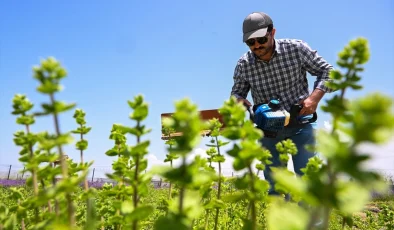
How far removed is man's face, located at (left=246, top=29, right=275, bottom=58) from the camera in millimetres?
4703

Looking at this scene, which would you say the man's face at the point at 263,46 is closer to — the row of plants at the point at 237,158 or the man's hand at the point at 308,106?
the man's hand at the point at 308,106

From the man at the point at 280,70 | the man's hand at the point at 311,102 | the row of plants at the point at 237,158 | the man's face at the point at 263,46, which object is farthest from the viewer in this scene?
the man's face at the point at 263,46

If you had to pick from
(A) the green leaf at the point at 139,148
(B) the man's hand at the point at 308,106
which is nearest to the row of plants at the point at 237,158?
(A) the green leaf at the point at 139,148

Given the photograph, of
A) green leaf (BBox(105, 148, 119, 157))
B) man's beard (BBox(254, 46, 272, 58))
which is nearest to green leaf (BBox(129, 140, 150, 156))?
green leaf (BBox(105, 148, 119, 157))

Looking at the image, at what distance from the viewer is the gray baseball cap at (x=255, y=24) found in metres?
4.73

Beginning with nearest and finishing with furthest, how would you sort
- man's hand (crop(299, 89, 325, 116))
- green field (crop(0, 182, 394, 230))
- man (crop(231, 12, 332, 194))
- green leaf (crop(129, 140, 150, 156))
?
green leaf (crop(129, 140, 150, 156)) → green field (crop(0, 182, 394, 230)) → man's hand (crop(299, 89, 325, 116)) → man (crop(231, 12, 332, 194))

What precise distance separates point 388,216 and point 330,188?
5.11 meters

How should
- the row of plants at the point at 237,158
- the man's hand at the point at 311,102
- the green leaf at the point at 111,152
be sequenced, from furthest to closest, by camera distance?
the man's hand at the point at 311,102 < the green leaf at the point at 111,152 < the row of plants at the point at 237,158

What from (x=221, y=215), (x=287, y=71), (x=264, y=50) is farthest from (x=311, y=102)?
(x=221, y=215)

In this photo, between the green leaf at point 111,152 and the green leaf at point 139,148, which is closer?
the green leaf at point 139,148

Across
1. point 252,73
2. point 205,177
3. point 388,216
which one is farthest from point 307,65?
point 205,177

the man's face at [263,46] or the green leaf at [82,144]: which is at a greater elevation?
the man's face at [263,46]

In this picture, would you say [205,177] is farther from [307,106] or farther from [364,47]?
[307,106]

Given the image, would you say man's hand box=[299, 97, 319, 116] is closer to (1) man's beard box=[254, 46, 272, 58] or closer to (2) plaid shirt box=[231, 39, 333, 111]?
(2) plaid shirt box=[231, 39, 333, 111]
